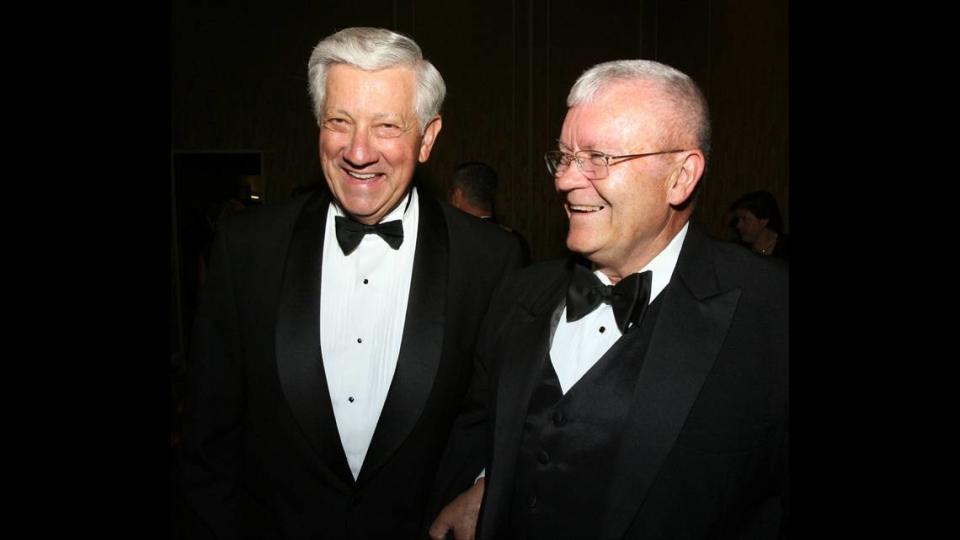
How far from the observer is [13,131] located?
2.67 feet

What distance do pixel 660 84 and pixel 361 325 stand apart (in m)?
1.02

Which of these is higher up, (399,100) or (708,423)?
(399,100)

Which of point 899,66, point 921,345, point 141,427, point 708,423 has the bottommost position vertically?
point 708,423

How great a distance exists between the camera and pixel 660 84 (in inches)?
66.9

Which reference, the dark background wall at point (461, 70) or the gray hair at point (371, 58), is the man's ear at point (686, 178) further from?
the dark background wall at point (461, 70)

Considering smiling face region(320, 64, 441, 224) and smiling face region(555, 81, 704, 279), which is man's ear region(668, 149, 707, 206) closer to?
smiling face region(555, 81, 704, 279)

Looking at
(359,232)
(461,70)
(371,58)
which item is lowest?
(359,232)

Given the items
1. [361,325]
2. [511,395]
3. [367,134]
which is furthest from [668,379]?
[367,134]

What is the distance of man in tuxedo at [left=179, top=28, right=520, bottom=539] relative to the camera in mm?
1939

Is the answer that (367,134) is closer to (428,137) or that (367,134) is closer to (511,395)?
(428,137)

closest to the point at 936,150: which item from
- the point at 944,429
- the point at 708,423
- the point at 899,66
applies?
the point at 899,66

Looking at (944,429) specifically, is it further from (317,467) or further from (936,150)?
(317,467)

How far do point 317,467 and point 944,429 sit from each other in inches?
57.9

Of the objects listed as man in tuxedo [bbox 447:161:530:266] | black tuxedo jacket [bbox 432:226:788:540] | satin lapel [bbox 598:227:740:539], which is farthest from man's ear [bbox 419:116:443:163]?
man in tuxedo [bbox 447:161:530:266]
